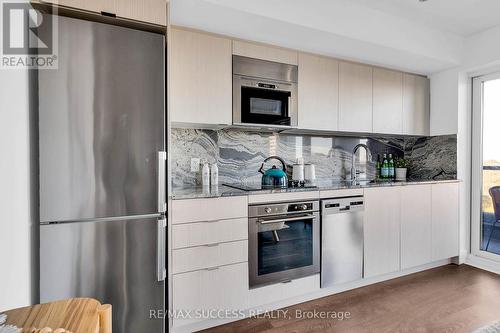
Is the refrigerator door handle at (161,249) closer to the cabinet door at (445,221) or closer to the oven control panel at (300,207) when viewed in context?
the oven control panel at (300,207)

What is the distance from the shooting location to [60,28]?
1471mm

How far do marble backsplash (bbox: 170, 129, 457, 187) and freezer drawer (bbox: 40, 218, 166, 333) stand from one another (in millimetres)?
871

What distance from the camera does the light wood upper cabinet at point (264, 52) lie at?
2312mm

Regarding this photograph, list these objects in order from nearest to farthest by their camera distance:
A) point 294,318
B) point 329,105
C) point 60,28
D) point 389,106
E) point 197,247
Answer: point 60,28
point 197,247
point 294,318
point 329,105
point 389,106

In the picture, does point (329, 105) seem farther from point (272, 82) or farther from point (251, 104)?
point (251, 104)

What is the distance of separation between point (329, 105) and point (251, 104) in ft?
2.90

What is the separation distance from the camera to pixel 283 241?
2176 mm

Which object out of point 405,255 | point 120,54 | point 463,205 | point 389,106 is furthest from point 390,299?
point 120,54

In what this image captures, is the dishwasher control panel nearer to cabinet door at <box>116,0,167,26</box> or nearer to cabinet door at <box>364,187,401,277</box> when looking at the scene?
cabinet door at <box>364,187,401,277</box>

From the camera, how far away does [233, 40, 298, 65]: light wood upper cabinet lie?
2.31 meters

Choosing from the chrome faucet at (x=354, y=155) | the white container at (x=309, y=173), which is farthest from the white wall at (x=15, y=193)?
the chrome faucet at (x=354, y=155)

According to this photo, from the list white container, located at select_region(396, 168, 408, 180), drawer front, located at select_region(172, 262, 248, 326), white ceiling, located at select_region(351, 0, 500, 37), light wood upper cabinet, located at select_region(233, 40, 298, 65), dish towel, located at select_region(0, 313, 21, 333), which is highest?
white ceiling, located at select_region(351, 0, 500, 37)

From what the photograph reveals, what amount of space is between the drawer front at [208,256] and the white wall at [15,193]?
2.58ft

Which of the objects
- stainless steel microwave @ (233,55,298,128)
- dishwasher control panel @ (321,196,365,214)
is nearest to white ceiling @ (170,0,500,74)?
stainless steel microwave @ (233,55,298,128)
